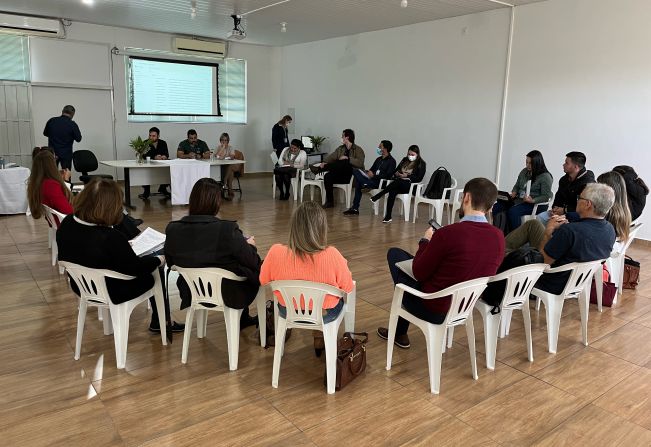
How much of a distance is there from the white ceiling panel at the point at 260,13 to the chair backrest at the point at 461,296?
5785 millimetres

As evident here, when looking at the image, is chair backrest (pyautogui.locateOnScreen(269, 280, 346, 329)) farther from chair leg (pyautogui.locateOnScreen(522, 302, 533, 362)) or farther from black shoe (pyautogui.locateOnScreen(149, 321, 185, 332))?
chair leg (pyautogui.locateOnScreen(522, 302, 533, 362))

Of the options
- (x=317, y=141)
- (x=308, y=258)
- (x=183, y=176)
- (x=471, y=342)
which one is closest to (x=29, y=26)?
(x=183, y=176)

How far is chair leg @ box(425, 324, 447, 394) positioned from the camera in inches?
110

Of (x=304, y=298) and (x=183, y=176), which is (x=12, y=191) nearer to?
(x=183, y=176)

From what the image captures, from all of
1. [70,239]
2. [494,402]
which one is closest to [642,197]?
[494,402]

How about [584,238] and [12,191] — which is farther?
[12,191]

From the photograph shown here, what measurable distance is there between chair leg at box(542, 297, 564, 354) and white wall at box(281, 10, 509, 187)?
506 centimetres

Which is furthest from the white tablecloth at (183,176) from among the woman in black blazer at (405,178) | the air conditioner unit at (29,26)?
the air conditioner unit at (29,26)

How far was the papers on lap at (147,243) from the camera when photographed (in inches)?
129

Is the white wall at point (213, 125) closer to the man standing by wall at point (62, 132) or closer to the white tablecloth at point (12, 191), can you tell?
the man standing by wall at point (62, 132)

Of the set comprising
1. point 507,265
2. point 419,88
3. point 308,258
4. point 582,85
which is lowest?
point 507,265

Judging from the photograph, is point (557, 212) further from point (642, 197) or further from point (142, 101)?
point (142, 101)

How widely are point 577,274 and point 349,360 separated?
1573mm

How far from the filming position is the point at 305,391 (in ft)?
9.23
